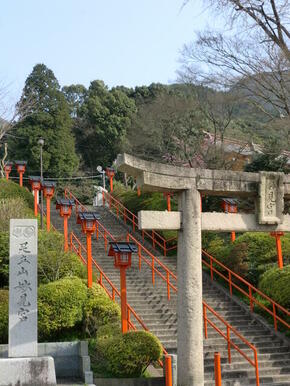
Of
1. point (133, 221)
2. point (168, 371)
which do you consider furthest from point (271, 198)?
point (133, 221)

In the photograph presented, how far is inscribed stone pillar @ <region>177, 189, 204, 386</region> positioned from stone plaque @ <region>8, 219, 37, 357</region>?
9.53 ft

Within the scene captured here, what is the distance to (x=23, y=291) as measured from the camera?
11.6 m

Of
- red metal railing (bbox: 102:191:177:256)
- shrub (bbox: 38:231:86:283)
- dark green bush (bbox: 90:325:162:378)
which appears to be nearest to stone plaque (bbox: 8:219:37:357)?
dark green bush (bbox: 90:325:162:378)

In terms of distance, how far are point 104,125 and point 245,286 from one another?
24225 millimetres

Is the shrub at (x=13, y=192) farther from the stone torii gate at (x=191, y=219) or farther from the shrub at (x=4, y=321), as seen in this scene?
the stone torii gate at (x=191, y=219)

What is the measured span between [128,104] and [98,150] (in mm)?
3783

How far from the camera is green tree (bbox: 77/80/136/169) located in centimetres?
3938

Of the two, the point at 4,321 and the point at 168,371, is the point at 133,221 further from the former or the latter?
the point at 168,371

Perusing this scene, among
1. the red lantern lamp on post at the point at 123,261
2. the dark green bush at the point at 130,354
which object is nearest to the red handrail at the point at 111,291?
the red lantern lamp on post at the point at 123,261

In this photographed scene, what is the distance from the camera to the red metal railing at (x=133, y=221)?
20758 millimetres

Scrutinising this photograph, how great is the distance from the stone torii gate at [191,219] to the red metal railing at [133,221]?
8.84 meters

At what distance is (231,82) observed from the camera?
20.9 m

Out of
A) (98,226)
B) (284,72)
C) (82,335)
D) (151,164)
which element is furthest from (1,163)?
(151,164)

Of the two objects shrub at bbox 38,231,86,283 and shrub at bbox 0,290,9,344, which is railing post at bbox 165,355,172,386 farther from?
shrub at bbox 38,231,86,283
